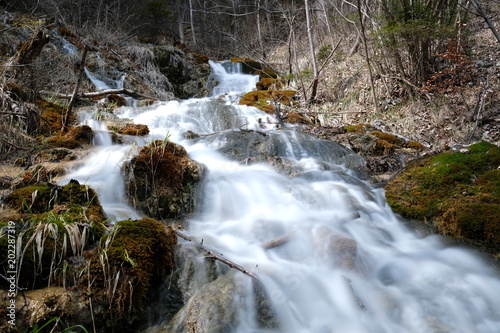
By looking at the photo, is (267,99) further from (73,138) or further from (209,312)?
(209,312)

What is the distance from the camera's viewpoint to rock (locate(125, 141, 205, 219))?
13.1 ft

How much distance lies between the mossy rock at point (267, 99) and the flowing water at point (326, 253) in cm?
469

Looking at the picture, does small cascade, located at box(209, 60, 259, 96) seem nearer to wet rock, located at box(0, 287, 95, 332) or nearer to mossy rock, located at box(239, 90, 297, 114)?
mossy rock, located at box(239, 90, 297, 114)

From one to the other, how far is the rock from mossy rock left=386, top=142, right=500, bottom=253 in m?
3.15

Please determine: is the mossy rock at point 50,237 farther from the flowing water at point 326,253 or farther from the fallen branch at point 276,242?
the fallen branch at point 276,242

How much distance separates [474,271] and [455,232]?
60 cm

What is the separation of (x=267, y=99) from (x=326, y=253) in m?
8.54

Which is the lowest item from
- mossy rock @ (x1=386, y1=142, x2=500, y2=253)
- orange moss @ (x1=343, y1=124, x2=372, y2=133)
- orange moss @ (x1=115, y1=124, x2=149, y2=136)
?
mossy rock @ (x1=386, y1=142, x2=500, y2=253)

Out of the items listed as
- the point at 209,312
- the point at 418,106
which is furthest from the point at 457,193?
the point at 418,106

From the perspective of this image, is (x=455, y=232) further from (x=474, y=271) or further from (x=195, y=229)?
(x=195, y=229)

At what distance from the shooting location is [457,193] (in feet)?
12.7

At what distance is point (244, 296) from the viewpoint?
2.53 meters

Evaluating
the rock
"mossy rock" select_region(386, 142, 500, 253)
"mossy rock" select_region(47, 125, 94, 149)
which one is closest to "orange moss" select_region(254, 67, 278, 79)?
"mossy rock" select_region(47, 125, 94, 149)

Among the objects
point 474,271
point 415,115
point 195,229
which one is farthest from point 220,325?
point 415,115
